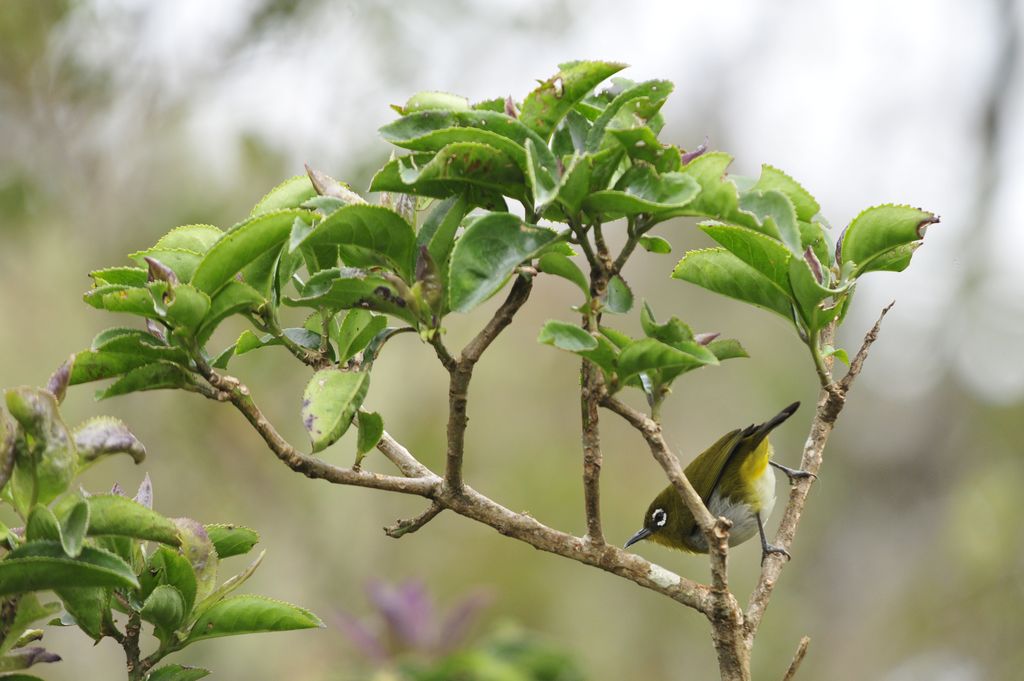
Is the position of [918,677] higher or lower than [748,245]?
lower

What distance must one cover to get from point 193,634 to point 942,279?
30.9 feet

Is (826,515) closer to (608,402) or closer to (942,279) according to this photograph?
(942,279)

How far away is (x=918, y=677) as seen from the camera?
27.6 ft

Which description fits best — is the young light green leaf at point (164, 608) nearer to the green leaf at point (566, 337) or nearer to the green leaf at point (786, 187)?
the green leaf at point (566, 337)

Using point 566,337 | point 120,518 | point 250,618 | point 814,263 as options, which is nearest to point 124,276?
point 120,518

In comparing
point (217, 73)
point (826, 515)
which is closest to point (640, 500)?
point (826, 515)

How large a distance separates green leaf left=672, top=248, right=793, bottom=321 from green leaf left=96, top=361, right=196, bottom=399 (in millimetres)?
621

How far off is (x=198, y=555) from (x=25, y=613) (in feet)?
0.62

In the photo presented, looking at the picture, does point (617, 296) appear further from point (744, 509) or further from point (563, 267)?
point (744, 509)

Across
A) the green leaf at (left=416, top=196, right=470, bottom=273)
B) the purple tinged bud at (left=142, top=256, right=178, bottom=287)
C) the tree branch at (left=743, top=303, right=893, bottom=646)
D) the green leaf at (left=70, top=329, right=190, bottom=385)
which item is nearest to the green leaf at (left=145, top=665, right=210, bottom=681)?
the green leaf at (left=70, top=329, right=190, bottom=385)

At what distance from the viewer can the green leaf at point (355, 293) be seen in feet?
3.59

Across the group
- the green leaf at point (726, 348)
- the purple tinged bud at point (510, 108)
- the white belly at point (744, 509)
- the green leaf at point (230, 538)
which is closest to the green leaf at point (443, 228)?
the purple tinged bud at point (510, 108)

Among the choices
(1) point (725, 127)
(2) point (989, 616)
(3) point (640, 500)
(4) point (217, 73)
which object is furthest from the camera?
(1) point (725, 127)

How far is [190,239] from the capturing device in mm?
1295
